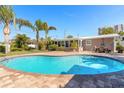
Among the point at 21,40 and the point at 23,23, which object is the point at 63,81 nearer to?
the point at 21,40

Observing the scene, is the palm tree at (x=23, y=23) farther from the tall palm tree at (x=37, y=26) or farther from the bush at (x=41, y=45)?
the bush at (x=41, y=45)

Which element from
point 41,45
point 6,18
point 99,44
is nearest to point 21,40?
point 41,45

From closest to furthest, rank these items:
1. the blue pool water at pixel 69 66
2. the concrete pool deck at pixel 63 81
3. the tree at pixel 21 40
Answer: the concrete pool deck at pixel 63 81 → the blue pool water at pixel 69 66 → the tree at pixel 21 40

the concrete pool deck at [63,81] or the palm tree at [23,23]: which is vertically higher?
the palm tree at [23,23]

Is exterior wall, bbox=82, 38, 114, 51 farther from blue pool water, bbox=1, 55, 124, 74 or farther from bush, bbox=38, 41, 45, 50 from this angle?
bush, bbox=38, 41, 45, 50

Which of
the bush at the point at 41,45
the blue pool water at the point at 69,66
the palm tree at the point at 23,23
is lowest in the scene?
the blue pool water at the point at 69,66

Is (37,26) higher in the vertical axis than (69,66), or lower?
higher

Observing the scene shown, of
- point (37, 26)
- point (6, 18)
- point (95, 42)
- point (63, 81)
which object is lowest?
point (63, 81)

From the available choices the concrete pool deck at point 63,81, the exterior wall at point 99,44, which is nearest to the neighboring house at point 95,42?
the exterior wall at point 99,44

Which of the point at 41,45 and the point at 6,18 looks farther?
the point at 41,45
